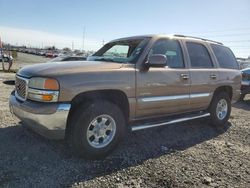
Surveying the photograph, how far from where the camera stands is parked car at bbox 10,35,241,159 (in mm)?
3408

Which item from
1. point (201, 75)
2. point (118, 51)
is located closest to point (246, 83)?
point (201, 75)

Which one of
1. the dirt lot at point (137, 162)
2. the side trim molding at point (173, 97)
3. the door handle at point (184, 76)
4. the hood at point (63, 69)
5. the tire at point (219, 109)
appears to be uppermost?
the hood at point (63, 69)

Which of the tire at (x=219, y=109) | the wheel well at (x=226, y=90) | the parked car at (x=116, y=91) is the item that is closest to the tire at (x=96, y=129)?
the parked car at (x=116, y=91)

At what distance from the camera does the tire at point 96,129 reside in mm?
3559

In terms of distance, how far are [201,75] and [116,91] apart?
2.12 meters

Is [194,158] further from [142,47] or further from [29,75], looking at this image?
[29,75]

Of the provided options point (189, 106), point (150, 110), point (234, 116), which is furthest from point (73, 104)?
point (234, 116)

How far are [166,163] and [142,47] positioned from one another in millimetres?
1888

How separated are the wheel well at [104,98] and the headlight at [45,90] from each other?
0.28 meters

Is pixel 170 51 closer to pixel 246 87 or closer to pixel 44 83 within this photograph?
pixel 44 83

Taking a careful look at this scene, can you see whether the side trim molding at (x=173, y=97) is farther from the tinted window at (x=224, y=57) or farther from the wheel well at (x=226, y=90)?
the tinted window at (x=224, y=57)

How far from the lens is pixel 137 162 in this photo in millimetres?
3828

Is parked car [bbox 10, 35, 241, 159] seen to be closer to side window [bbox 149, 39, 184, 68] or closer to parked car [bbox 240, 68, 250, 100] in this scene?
side window [bbox 149, 39, 184, 68]

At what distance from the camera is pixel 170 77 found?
4.51m
